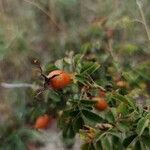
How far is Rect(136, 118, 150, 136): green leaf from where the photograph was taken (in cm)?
153

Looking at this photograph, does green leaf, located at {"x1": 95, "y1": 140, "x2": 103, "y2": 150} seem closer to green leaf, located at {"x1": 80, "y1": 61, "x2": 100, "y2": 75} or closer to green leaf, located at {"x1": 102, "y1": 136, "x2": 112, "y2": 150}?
green leaf, located at {"x1": 102, "y1": 136, "x2": 112, "y2": 150}

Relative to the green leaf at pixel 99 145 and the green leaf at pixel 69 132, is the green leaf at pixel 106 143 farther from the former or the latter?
the green leaf at pixel 69 132

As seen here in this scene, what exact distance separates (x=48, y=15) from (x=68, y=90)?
1.37 metres

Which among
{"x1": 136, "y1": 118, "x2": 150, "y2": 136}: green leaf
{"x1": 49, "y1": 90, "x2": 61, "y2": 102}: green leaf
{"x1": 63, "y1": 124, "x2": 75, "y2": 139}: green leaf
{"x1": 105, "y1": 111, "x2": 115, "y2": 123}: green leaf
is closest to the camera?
{"x1": 136, "y1": 118, "x2": 150, "y2": 136}: green leaf

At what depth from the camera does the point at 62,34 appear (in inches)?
119

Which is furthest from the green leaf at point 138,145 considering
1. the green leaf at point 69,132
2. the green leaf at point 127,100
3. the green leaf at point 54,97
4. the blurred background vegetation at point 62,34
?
the blurred background vegetation at point 62,34

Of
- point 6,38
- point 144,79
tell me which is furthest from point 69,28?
point 144,79

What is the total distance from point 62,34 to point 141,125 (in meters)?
1.58

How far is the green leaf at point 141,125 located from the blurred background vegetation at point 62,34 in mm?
757

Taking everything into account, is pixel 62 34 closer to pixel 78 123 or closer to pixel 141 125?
pixel 78 123

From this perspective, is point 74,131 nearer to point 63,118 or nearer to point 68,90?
point 63,118

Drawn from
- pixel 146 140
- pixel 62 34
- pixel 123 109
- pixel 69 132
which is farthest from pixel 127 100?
pixel 62 34

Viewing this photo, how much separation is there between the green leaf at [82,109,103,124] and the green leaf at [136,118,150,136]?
0.56ft

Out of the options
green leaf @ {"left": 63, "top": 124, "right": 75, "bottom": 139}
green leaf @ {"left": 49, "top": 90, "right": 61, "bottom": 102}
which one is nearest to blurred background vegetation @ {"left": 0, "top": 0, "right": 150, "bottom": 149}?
green leaf @ {"left": 49, "top": 90, "right": 61, "bottom": 102}
